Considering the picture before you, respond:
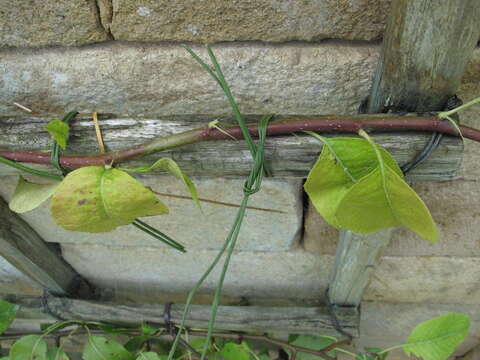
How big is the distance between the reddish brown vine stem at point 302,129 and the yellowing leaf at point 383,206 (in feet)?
0.42

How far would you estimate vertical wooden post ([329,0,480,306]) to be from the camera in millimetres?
504

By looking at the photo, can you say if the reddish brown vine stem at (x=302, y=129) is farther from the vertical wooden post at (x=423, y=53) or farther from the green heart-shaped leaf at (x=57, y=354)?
the green heart-shaped leaf at (x=57, y=354)

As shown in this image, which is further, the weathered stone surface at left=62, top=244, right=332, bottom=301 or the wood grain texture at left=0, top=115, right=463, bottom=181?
the weathered stone surface at left=62, top=244, right=332, bottom=301

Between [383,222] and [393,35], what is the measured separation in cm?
27

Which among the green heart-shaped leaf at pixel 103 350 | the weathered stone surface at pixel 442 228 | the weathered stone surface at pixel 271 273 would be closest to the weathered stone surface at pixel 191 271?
the weathered stone surface at pixel 271 273

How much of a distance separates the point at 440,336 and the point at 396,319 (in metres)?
0.56

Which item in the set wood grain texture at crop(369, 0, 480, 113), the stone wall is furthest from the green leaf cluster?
the stone wall

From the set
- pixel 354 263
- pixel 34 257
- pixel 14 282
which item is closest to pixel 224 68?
pixel 354 263

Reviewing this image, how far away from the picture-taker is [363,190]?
0.49 metres

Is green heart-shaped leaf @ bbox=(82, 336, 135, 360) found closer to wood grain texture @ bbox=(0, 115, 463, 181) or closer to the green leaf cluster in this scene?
wood grain texture @ bbox=(0, 115, 463, 181)

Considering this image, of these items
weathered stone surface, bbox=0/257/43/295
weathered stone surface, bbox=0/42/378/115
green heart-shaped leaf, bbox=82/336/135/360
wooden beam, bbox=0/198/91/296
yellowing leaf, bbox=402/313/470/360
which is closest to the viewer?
weathered stone surface, bbox=0/42/378/115

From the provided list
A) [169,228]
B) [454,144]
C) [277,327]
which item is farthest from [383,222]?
[277,327]

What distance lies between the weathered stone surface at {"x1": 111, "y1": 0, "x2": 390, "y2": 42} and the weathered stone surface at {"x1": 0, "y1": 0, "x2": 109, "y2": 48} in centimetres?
4

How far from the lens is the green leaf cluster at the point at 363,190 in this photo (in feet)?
1.56
